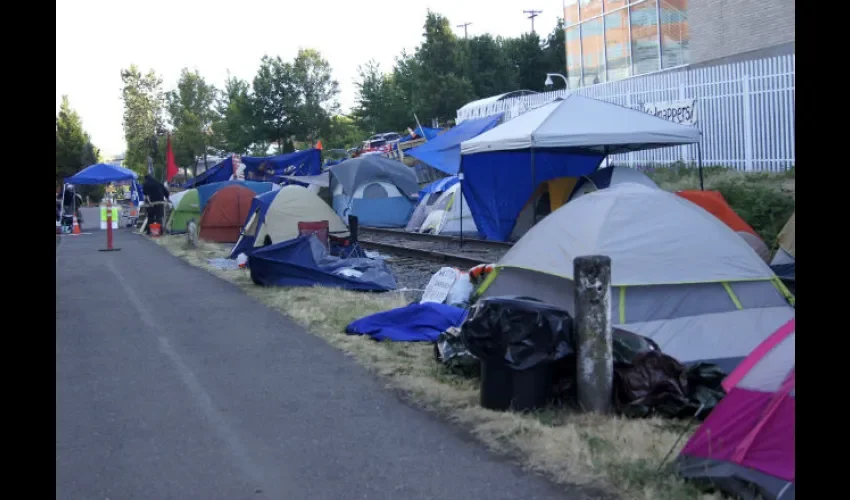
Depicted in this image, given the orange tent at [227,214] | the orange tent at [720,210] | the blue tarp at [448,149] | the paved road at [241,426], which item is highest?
the blue tarp at [448,149]

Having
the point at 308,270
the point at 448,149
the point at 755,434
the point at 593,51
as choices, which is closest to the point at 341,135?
the point at 593,51

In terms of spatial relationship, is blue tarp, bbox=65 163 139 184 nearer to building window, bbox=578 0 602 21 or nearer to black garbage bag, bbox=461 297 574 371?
building window, bbox=578 0 602 21

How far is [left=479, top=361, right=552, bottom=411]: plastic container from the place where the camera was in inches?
263

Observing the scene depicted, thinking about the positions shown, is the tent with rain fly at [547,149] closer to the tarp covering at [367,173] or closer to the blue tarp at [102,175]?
the tarp covering at [367,173]

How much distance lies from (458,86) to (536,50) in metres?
10.8

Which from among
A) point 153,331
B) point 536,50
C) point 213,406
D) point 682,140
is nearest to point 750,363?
point 213,406

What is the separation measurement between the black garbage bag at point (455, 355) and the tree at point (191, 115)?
192 ft

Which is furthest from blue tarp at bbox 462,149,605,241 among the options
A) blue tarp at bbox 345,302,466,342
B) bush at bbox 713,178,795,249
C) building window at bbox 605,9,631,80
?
building window at bbox 605,9,631,80

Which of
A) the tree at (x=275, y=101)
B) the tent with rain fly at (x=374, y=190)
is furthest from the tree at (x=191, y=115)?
the tent with rain fly at (x=374, y=190)

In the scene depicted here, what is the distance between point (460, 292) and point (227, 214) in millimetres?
16348

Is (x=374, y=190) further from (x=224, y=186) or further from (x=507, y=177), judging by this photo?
(x=507, y=177)

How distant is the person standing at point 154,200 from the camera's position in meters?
30.7

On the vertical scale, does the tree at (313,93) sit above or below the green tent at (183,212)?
above

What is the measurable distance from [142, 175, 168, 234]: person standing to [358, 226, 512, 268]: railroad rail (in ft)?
27.2
